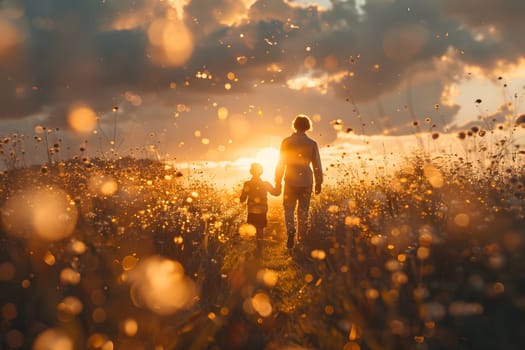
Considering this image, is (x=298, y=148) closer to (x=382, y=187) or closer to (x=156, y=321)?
(x=382, y=187)

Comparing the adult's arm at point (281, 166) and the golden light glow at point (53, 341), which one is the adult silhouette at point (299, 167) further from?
the golden light glow at point (53, 341)

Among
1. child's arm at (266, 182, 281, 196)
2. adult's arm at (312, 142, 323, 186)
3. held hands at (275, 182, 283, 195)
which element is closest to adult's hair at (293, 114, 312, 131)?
adult's arm at (312, 142, 323, 186)

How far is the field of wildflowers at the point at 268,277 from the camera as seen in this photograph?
155 inches

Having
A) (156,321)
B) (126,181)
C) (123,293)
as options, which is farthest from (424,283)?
(126,181)

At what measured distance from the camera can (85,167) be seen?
378 inches

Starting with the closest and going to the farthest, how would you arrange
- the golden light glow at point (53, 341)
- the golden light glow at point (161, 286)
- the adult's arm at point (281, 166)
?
the golden light glow at point (53, 341) → the golden light glow at point (161, 286) → the adult's arm at point (281, 166)

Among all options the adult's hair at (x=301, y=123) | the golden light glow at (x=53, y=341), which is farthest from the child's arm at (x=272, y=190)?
the golden light glow at (x=53, y=341)

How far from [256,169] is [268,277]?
3821mm

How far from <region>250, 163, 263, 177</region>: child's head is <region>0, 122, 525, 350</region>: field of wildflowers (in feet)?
6.82

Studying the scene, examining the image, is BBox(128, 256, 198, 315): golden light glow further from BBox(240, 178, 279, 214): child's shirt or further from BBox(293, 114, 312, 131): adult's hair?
BBox(293, 114, 312, 131): adult's hair

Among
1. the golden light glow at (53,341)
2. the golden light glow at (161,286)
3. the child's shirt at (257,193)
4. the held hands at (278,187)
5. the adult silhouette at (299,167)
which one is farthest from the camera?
the child's shirt at (257,193)

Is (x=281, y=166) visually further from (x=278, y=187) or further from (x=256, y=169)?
(x=256, y=169)

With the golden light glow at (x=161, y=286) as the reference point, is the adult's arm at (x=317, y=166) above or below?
above

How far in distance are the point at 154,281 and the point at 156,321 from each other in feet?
2.69
